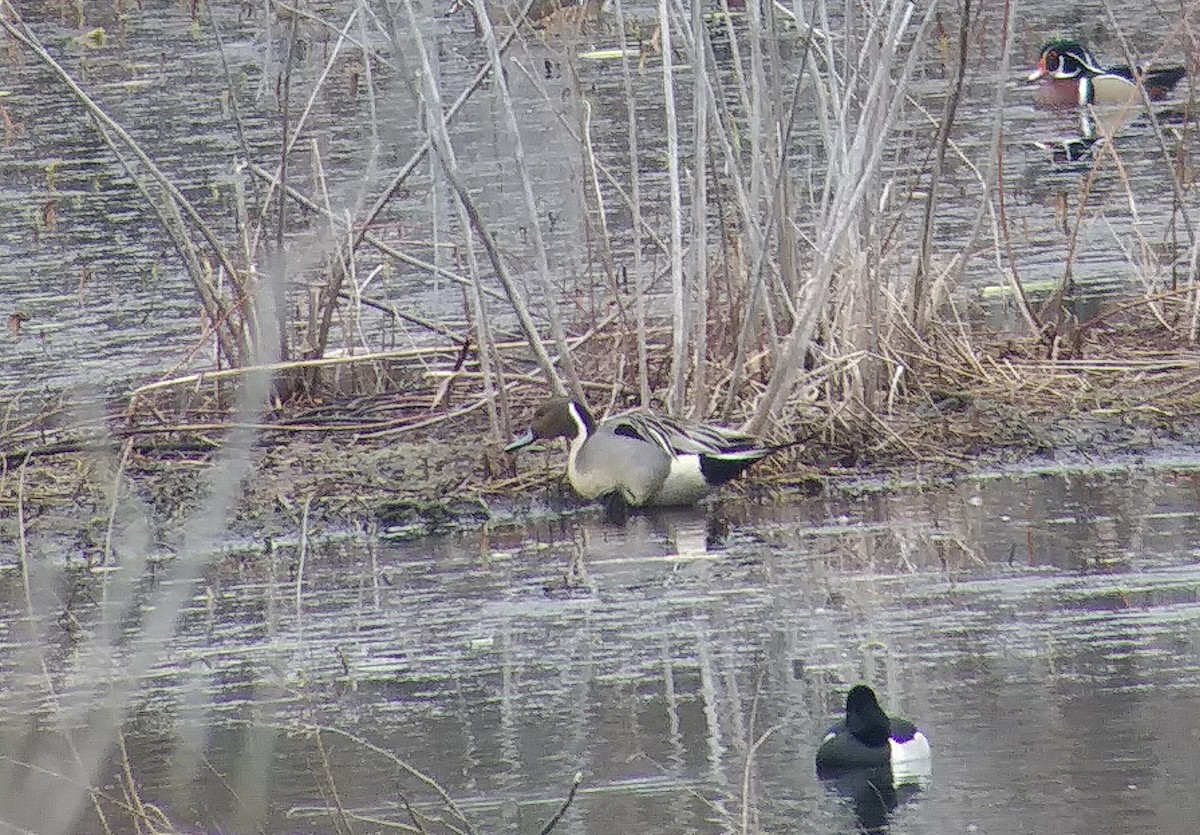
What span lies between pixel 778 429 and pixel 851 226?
31.2 inches

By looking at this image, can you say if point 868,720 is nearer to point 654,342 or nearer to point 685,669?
point 685,669

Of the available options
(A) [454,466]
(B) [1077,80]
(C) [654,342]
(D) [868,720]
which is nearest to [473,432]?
(A) [454,466]

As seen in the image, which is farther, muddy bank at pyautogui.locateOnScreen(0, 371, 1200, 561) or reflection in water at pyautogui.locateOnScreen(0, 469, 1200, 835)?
muddy bank at pyautogui.locateOnScreen(0, 371, 1200, 561)

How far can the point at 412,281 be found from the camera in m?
11.8

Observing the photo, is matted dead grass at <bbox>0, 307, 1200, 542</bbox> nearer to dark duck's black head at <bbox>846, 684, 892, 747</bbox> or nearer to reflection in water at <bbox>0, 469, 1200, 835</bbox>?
reflection in water at <bbox>0, 469, 1200, 835</bbox>

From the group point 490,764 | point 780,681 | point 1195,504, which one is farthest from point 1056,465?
point 490,764

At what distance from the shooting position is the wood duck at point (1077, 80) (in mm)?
16703

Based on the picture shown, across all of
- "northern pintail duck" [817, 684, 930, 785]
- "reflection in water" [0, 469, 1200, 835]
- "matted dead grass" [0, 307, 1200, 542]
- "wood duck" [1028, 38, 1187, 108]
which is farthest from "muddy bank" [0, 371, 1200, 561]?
"wood duck" [1028, 38, 1187, 108]

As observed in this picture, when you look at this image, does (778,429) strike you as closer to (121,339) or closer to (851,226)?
(851,226)

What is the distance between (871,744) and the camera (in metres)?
5.53

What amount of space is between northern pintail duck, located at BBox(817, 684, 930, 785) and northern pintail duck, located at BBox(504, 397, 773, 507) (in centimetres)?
241

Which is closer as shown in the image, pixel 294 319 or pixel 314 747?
pixel 314 747

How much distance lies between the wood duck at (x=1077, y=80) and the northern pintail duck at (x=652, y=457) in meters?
9.26

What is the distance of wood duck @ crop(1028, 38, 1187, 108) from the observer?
54.8ft
